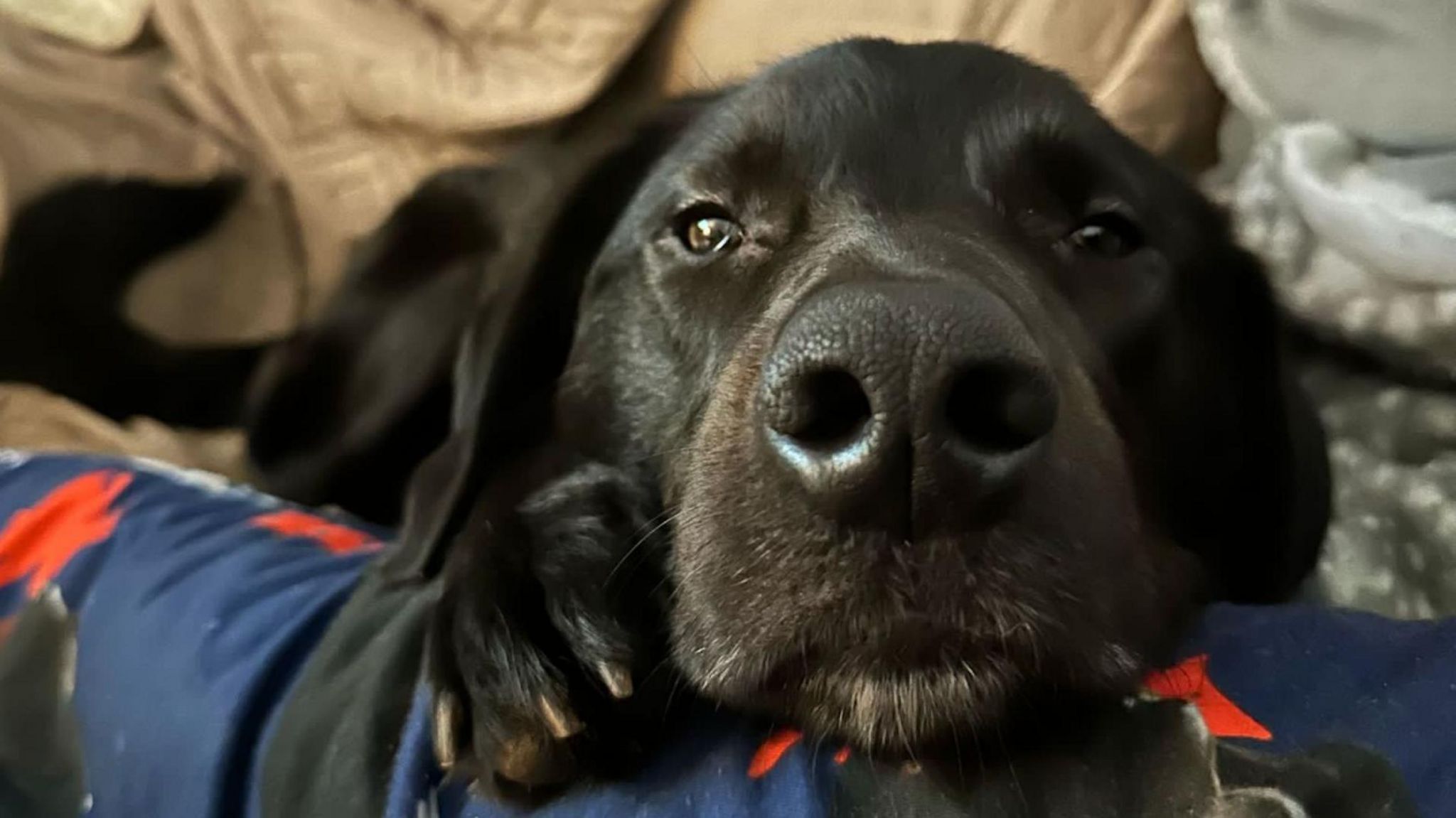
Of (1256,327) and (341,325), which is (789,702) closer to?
(1256,327)

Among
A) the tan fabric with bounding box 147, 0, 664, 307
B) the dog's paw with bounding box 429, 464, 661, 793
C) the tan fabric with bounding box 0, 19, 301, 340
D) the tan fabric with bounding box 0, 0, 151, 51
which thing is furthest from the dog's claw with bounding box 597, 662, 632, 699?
the tan fabric with bounding box 0, 0, 151, 51

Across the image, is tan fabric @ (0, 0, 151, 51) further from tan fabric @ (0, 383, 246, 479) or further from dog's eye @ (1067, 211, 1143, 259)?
dog's eye @ (1067, 211, 1143, 259)

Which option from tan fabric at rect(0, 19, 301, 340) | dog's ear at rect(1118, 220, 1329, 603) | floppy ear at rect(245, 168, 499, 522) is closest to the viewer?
dog's ear at rect(1118, 220, 1329, 603)

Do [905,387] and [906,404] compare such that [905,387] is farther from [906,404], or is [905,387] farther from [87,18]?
[87,18]

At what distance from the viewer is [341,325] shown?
2.02 m

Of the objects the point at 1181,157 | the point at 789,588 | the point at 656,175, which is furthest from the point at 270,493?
the point at 1181,157

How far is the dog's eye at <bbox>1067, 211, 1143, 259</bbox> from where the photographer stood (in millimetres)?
1106

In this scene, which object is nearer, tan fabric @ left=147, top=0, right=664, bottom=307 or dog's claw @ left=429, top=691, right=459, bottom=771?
dog's claw @ left=429, top=691, right=459, bottom=771

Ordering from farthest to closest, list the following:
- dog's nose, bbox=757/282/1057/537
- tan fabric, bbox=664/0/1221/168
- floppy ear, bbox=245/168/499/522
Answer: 1. floppy ear, bbox=245/168/499/522
2. tan fabric, bbox=664/0/1221/168
3. dog's nose, bbox=757/282/1057/537

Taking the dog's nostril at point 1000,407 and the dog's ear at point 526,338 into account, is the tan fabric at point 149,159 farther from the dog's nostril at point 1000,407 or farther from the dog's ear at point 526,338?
the dog's nostril at point 1000,407

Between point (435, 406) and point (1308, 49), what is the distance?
4.37 feet

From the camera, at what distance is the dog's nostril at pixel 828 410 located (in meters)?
0.67

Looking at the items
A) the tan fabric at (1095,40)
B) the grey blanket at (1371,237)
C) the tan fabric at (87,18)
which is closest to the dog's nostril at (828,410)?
the grey blanket at (1371,237)

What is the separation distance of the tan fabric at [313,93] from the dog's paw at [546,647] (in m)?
1.08
